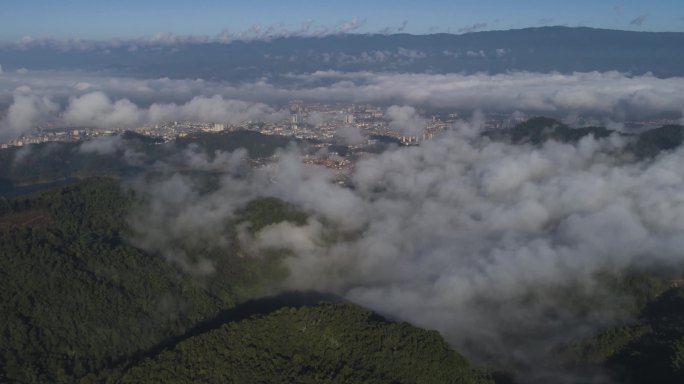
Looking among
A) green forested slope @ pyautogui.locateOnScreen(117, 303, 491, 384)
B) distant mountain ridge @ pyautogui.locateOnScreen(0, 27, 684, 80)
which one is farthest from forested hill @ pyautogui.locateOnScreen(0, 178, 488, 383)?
distant mountain ridge @ pyautogui.locateOnScreen(0, 27, 684, 80)

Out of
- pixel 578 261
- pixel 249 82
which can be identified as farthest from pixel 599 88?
pixel 249 82

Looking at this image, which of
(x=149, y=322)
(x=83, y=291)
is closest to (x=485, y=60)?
(x=149, y=322)

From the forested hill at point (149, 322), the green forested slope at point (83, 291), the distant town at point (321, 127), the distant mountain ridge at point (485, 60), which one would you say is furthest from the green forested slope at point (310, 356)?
the distant mountain ridge at point (485, 60)

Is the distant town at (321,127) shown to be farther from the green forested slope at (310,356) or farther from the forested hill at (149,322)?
the green forested slope at (310,356)

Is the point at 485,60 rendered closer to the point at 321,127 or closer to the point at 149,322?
the point at 321,127

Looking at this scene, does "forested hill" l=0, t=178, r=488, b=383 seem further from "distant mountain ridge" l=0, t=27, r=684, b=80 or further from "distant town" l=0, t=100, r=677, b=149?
"distant mountain ridge" l=0, t=27, r=684, b=80

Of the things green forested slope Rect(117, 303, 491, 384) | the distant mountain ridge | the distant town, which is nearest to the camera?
green forested slope Rect(117, 303, 491, 384)

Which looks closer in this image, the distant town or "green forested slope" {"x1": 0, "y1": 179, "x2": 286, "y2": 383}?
"green forested slope" {"x1": 0, "y1": 179, "x2": 286, "y2": 383}

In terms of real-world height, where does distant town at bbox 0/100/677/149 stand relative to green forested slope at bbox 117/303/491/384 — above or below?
above

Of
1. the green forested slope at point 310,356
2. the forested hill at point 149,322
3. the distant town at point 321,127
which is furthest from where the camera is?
the distant town at point 321,127

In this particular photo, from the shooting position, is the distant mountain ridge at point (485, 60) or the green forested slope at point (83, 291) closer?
the green forested slope at point (83, 291)

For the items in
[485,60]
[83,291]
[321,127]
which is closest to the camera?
[83,291]

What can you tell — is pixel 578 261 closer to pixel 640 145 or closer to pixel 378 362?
pixel 378 362
